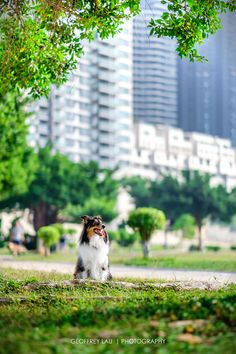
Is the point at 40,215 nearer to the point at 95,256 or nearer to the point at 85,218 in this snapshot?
the point at 95,256

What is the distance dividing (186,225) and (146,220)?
141ft

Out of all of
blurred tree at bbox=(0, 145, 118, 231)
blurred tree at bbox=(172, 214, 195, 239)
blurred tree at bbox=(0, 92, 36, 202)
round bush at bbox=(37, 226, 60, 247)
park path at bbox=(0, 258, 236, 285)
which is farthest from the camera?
blurred tree at bbox=(172, 214, 195, 239)

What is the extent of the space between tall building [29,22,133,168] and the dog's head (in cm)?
10308

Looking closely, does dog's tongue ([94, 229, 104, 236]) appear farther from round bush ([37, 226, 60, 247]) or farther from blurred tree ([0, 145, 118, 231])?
blurred tree ([0, 145, 118, 231])

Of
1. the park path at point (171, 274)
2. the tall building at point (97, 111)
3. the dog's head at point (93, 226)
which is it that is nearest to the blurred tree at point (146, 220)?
the park path at point (171, 274)

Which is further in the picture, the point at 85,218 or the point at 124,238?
the point at 124,238

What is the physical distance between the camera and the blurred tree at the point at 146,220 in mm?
29688

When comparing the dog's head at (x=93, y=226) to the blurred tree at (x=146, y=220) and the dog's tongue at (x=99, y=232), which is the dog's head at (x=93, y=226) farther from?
the blurred tree at (x=146, y=220)

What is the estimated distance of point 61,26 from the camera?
15.3 m

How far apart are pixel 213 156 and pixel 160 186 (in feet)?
268

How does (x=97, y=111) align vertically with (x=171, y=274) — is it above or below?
above

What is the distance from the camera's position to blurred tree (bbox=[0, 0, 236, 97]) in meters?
14.6

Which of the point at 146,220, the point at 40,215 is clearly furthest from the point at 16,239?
the point at 40,215

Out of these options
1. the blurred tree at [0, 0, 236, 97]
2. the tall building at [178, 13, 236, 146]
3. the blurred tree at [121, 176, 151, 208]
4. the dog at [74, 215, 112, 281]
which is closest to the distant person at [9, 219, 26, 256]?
the blurred tree at [0, 0, 236, 97]
